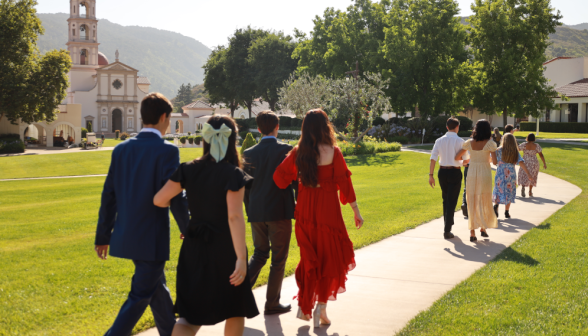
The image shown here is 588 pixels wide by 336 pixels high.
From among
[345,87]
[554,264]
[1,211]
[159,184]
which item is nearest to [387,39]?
[345,87]

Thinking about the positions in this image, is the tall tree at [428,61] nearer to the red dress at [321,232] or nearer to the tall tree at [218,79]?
the tall tree at [218,79]

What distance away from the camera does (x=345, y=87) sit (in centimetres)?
3288

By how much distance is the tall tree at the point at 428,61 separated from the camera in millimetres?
38406

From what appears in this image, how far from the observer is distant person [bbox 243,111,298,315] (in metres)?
4.79

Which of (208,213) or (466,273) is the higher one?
(208,213)

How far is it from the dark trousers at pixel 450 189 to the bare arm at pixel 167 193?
5.79 metres

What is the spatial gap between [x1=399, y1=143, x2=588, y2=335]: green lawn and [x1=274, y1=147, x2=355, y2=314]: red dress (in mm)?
839

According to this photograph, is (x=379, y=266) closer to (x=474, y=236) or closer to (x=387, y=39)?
(x=474, y=236)

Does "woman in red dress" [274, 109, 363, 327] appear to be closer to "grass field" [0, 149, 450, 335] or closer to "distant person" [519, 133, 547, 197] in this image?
"grass field" [0, 149, 450, 335]

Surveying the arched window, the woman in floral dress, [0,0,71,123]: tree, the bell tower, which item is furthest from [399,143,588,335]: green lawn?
the arched window

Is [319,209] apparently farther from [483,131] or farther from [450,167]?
[483,131]

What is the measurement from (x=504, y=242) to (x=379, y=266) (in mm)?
2664

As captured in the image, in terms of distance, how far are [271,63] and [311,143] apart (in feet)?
178

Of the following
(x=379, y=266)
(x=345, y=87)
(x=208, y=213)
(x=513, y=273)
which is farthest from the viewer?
(x=345, y=87)
